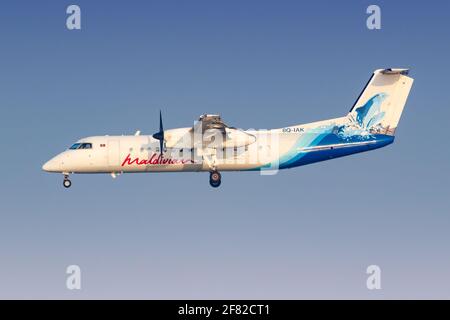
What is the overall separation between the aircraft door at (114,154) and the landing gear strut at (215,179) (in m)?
4.21

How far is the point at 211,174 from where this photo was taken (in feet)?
117

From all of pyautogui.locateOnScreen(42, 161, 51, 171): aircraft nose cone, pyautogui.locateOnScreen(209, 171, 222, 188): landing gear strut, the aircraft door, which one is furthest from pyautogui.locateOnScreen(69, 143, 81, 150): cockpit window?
pyautogui.locateOnScreen(209, 171, 222, 188): landing gear strut

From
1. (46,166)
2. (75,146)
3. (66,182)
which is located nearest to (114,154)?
(75,146)

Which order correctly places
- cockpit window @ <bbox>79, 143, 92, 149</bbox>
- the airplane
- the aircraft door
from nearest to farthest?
the airplane → the aircraft door → cockpit window @ <bbox>79, 143, 92, 149</bbox>

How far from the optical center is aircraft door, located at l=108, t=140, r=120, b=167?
35.9 meters

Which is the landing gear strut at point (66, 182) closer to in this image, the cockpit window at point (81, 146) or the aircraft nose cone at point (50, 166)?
the aircraft nose cone at point (50, 166)

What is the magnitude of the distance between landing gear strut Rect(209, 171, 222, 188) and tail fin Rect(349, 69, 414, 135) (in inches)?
263

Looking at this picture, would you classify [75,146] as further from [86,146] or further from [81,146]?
[86,146]

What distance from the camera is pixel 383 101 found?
36906 millimetres

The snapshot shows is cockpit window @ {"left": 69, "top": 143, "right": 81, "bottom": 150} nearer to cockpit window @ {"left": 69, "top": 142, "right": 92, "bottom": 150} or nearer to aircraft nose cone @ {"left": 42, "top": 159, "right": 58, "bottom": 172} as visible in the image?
cockpit window @ {"left": 69, "top": 142, "right": 92, "bottom": 150}

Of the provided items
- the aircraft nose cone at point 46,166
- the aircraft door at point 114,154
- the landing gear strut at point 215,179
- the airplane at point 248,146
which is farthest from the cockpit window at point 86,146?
the landing gear strut at point 215,179
